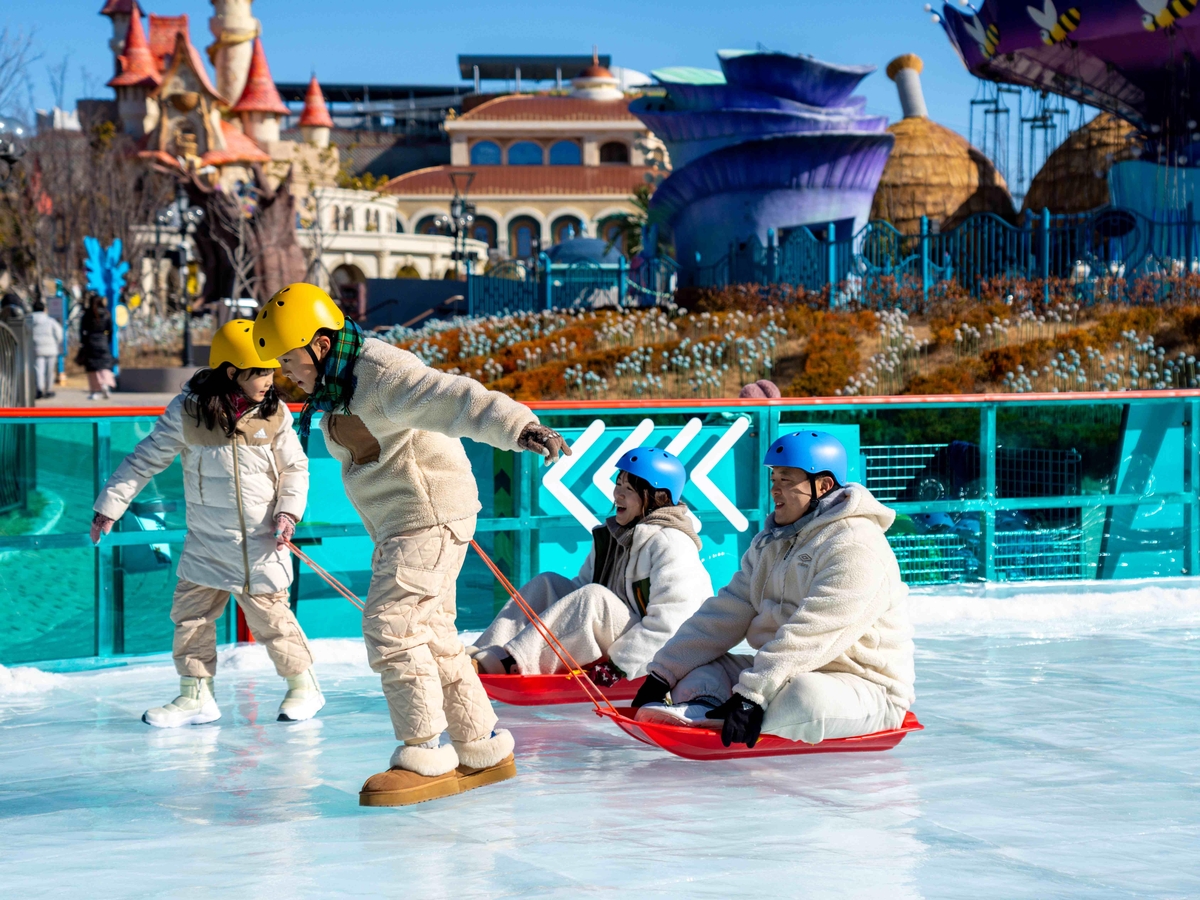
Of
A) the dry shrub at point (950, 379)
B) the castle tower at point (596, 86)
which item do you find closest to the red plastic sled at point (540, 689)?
the dry shrub at point (950, 379)

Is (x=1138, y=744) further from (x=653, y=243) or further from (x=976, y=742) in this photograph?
(x=653, y=243)

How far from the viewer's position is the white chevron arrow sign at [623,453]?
667cm

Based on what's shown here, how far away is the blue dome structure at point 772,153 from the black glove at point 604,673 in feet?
67.5

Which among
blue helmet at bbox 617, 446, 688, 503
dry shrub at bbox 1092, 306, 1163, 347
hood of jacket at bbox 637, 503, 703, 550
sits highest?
dry shrub at bbox 1092, 306, 1163, 347

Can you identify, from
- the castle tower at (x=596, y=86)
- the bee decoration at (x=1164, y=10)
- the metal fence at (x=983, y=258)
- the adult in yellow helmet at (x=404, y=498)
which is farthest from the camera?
the castle tower at (x=596, y=86)

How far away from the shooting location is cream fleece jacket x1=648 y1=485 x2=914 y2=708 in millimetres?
3986

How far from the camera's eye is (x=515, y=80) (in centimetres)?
10562

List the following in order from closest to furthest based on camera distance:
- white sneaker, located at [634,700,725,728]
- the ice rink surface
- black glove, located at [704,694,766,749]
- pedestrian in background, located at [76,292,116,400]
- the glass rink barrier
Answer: the ice rink surface, black glove, located at [704,694,766,749], white sneaker, located at [634,700,725,728], the glass rink barrier, pedestrian in background, located at [76,292,116,400]

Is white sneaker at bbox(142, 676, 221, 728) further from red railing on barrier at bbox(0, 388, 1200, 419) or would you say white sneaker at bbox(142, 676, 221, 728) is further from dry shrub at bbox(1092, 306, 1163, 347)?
dry shrub at bbox(1092, 306, 1163, 347)

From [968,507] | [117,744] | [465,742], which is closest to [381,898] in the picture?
[465,742]

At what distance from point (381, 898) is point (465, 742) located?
95cm

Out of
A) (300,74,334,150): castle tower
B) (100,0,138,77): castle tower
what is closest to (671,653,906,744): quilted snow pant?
(300,74,334,150): castle tower

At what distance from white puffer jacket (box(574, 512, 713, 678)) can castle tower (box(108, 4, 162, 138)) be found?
224 ft

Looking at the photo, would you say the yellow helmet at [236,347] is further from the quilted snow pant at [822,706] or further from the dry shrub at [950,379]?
the dry shrub at [950,379]
